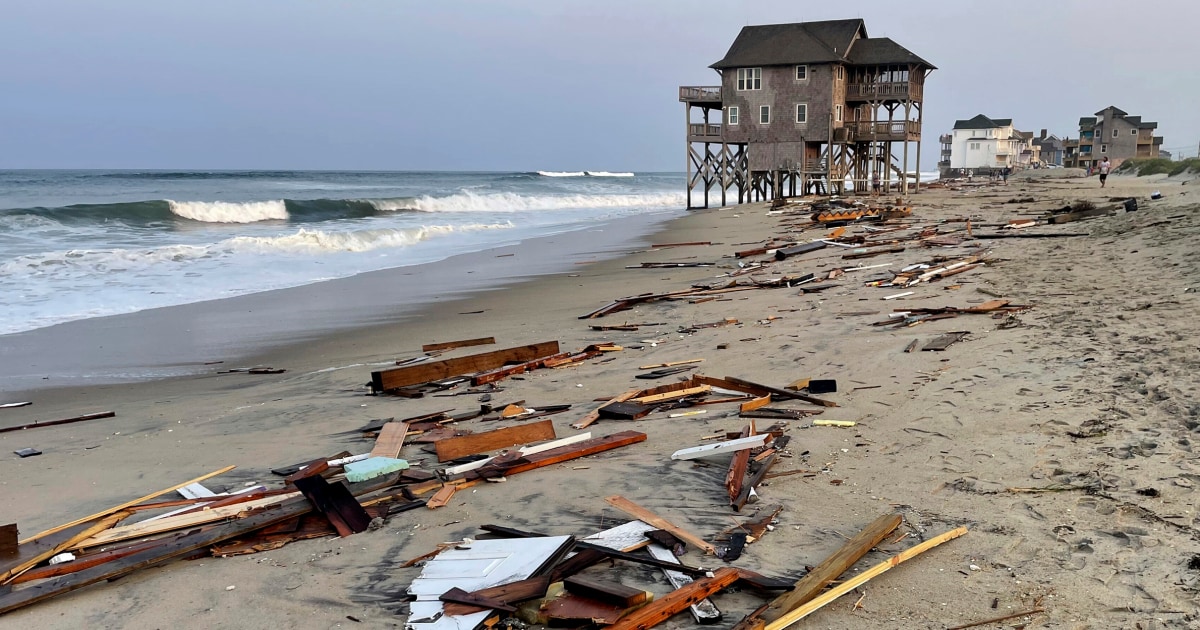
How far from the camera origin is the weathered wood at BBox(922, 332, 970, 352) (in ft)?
25.6

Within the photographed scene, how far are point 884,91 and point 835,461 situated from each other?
4202 centimetres

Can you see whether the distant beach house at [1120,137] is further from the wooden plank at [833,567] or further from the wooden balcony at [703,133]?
the wooden plank at [833,567]

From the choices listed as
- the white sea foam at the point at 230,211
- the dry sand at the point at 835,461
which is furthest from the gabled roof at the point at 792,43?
the dry sand at the point at 835,461

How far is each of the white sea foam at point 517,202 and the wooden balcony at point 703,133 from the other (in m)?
10.4

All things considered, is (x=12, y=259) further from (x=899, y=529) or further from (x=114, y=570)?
(x=899, y=529)

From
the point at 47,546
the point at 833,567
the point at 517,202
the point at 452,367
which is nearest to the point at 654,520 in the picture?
the point at 833,567

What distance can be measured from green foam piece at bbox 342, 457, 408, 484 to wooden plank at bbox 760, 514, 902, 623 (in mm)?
2798

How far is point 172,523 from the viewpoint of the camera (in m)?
4.80

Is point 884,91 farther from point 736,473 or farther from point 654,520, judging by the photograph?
point 654,520

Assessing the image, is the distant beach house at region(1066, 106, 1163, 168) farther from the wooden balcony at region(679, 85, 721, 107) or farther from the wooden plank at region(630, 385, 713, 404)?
the wooden plank at region(630, 385, 713, 404)

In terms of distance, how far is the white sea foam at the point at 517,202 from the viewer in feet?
172

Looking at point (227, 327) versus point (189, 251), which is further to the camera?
point (189, 251)

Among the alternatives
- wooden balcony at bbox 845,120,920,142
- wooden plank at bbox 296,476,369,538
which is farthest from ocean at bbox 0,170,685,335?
wooden balcony at bbox 845,120,920,142

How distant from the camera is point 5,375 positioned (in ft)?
34.0
